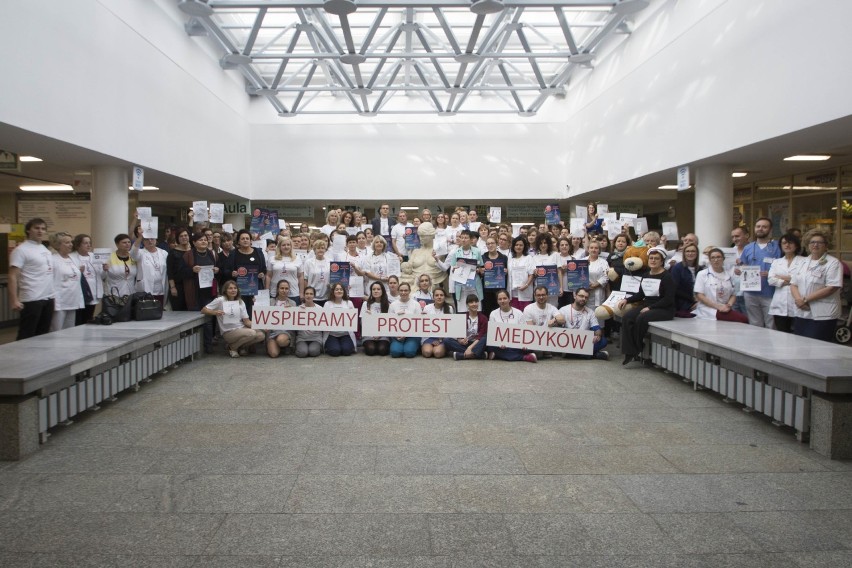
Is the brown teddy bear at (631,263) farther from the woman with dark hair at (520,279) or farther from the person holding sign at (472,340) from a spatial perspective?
the person holding sign at (472,340)

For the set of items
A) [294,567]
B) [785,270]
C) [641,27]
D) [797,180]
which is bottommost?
[294,567]

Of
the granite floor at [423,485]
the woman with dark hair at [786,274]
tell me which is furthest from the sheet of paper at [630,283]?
the granite floor at [423,485]

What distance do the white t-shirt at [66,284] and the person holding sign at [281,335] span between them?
266cm

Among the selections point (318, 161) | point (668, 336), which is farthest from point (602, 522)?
point (318, 161)

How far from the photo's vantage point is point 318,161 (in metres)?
18.3

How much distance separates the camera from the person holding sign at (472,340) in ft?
28.2

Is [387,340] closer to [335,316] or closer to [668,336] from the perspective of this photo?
[335,316]

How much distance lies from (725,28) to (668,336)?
17.6ft

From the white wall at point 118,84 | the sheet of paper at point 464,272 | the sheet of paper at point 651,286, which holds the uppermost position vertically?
the white wall at point 118,84

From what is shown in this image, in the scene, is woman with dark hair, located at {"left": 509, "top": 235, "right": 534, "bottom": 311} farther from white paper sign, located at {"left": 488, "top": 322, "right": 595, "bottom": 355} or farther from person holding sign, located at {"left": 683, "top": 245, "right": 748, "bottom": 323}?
person holding sign, located at {"left": 683, "top": 245, "right": 748, "bottom": 323}

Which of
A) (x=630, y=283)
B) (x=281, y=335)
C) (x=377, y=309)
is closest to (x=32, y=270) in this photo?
(x=281, y=335)

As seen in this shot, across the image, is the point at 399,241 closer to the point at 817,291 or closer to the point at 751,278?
the point at 751,278

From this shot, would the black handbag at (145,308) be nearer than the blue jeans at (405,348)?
Yes

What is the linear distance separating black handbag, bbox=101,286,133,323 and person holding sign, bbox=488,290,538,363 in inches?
201
